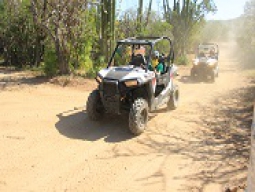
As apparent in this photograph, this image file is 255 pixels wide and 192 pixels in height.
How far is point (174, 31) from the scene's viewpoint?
68.2 ft

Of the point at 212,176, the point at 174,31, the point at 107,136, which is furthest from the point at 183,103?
the point at 174,31

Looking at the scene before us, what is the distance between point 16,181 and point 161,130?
2984mm

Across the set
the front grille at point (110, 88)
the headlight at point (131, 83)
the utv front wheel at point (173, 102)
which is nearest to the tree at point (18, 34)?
the utv front wheel at point (173, 102)

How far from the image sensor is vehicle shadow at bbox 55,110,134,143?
5594mm

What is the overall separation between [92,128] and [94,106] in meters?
0.44

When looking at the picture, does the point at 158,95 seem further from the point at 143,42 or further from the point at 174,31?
the point at 174,31

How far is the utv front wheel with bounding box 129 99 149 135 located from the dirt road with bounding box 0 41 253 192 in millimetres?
168

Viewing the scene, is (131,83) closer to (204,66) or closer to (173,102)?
(173,102)

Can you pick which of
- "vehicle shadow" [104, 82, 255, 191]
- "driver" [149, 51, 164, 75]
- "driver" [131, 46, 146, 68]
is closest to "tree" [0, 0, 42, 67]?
"driver" [149, 51, 164, 75]

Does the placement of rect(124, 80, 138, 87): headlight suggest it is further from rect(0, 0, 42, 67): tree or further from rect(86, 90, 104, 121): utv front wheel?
rect(0, 0, 42, 67): tree

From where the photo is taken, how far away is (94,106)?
20.0 ft

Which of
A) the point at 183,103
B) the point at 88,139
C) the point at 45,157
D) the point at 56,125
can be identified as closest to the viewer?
the point at 45,157

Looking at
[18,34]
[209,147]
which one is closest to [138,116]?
[209,147]

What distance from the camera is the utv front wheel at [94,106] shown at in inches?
239
